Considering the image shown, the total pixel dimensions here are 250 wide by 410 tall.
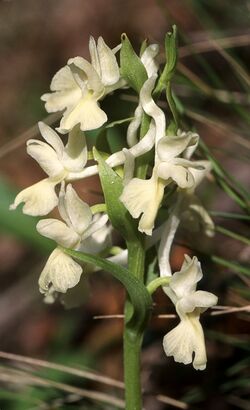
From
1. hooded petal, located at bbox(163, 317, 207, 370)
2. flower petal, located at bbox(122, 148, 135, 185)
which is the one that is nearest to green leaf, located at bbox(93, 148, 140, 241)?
flower petal, located at bbox(122, 148, 135, 185)

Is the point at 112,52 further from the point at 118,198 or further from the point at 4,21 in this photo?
the point at 4,21

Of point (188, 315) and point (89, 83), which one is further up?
point (89, 83)

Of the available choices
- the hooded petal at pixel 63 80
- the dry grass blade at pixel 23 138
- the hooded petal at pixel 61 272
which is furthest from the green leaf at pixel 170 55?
the dry grass blade at pixel 23 138

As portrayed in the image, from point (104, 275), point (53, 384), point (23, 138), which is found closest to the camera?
point (53, 384)

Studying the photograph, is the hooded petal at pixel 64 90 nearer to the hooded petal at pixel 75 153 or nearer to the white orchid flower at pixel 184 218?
the hooded petal at pixel 75 153

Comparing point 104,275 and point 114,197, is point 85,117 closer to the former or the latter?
point 114,197

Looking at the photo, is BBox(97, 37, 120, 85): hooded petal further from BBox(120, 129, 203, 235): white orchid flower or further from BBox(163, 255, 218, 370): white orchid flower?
BBox(163, 255, 218, 370): white orchid flower

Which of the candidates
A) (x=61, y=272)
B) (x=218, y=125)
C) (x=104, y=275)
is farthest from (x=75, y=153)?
Result: (x=104, y=275)
